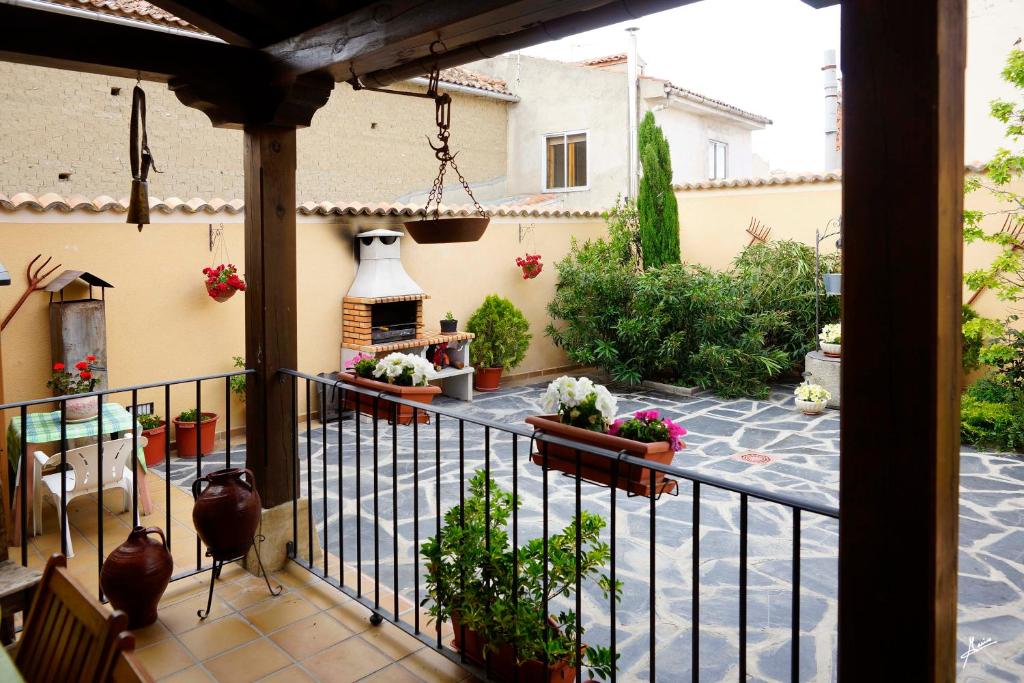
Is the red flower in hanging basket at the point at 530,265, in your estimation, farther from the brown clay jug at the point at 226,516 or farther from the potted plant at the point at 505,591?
the potted plant at the point at 505,591

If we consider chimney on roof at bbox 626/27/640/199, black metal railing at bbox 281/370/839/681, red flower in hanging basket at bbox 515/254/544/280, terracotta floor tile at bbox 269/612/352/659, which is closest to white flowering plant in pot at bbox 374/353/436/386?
black metal railing at bbox 281/370/839/681

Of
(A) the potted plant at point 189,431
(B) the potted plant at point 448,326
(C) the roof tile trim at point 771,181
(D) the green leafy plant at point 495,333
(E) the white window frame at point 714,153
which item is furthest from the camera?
(E) the white window frame at point 714,153

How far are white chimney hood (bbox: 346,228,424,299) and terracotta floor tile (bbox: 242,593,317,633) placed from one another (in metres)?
4.53

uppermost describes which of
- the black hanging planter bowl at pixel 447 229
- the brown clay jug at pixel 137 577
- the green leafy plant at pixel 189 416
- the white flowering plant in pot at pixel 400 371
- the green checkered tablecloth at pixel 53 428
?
the black hanging planter bowl at pixel 447 229

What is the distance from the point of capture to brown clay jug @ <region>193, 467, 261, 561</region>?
3260 mm

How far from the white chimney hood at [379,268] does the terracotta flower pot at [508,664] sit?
17.1ft

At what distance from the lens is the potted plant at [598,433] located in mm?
2963

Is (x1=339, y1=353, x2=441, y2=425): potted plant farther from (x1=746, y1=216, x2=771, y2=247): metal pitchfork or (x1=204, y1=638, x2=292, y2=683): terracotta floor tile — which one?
(x1=746, y1=216, x2=771, y2=247): metal pitchfork

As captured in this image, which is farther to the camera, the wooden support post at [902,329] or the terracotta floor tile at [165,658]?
the terracotta floor tile at [165,658]

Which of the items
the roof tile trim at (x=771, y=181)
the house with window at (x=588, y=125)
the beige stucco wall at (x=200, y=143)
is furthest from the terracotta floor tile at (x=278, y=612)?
the house with window at (x=588, y=125)

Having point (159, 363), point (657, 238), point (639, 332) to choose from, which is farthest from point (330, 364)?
point (657, 238)

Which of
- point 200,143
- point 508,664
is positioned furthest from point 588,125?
point 508,664

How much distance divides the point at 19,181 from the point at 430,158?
5.79 m

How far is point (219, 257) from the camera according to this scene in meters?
6.85
